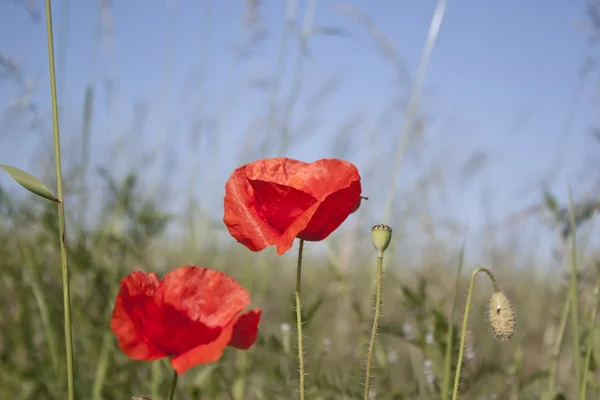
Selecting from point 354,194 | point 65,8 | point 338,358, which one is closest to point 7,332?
point 65,8

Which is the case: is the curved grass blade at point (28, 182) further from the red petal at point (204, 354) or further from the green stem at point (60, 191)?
the red petal at point (204, 354)

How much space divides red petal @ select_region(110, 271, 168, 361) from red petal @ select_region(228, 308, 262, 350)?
10cm

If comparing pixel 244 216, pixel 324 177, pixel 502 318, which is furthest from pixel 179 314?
pixel 502 318

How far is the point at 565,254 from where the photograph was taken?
182 cm

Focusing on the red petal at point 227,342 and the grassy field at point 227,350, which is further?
the grassy field at point 227,350

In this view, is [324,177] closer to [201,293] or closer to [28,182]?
[201,293]

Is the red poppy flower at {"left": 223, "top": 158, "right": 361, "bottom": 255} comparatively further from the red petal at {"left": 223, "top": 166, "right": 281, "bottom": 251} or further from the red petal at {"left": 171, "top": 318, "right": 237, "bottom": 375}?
the red petal at {"left": 171, "top": 318, "right": 237, "bottom": 375}

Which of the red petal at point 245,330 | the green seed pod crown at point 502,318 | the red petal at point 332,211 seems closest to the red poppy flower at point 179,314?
the red petal at point 245,330

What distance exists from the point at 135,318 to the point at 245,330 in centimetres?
14

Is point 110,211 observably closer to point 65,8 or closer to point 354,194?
point 65,8

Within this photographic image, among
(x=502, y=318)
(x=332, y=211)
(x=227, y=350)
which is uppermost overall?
(x=332, y=211)

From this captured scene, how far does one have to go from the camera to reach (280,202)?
0.76 metres

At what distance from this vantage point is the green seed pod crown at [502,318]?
79 cm

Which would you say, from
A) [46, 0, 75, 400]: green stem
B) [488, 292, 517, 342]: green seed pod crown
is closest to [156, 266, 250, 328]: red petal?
[46, 0, 75, 400]: green stem
